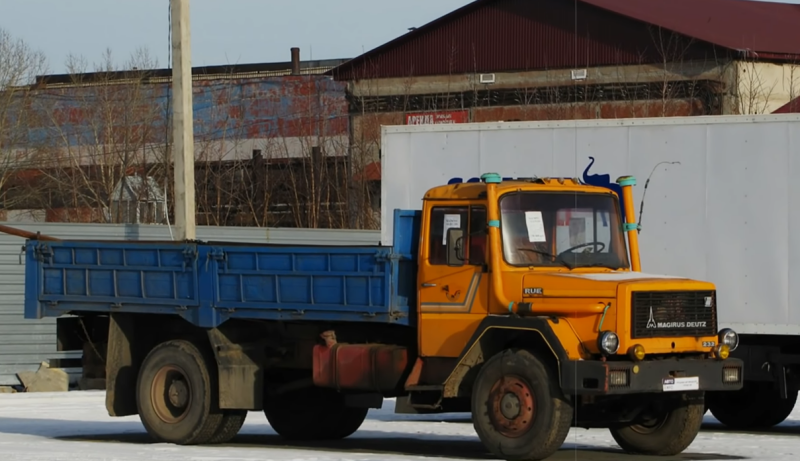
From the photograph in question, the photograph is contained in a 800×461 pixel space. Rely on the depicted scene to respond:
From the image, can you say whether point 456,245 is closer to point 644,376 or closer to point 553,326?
point 553,326

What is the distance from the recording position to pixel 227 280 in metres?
13.5

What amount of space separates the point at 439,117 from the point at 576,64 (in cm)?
440

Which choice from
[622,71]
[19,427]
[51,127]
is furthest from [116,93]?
[19,427]

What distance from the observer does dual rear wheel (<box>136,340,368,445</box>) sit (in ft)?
45.2

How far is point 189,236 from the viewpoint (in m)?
18.7

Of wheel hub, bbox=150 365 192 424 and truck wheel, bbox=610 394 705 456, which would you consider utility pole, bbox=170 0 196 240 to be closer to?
wheel hub, bbox=150 365 192 424

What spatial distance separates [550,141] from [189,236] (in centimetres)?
579

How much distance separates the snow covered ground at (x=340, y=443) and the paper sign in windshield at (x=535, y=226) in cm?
199

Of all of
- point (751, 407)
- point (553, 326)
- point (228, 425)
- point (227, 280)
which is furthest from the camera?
point (751, 407)

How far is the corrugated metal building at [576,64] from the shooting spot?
119 feet

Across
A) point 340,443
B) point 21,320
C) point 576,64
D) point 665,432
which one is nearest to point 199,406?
point 340,443

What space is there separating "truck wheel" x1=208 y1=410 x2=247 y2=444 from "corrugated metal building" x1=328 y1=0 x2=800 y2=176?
22320 mm

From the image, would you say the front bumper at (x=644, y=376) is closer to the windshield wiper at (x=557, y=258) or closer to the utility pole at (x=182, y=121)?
the windshield wiper at (x=557, y=258)

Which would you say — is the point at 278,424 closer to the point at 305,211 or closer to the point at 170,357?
the point at 170,357
